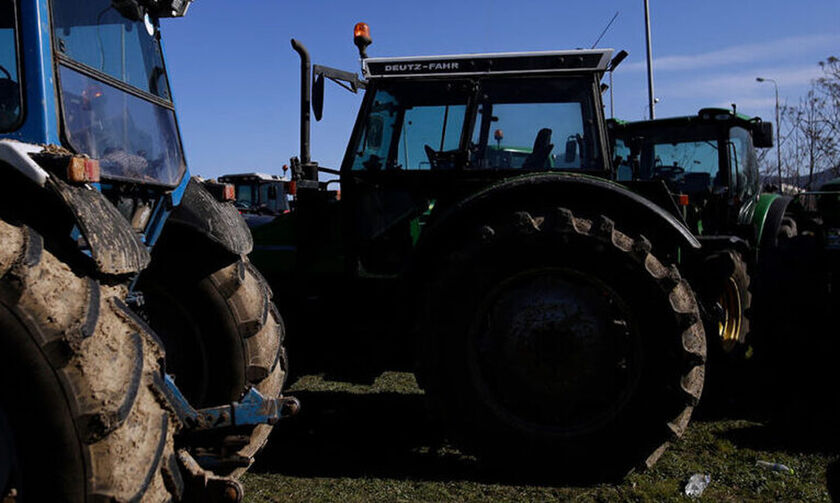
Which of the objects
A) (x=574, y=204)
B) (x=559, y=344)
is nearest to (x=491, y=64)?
(x=574, y=204)

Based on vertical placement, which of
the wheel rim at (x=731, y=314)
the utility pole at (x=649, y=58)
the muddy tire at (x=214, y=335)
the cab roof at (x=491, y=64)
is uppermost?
the utility pole at (x=649, y=58)

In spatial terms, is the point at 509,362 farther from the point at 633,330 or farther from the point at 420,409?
the point at 420,409

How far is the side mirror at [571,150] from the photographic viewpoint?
4.97 metres

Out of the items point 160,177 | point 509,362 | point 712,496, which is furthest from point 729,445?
point 160,177

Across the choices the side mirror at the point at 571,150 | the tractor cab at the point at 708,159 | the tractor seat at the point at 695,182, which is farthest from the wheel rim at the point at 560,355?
the tractor seat at the point at 695,182

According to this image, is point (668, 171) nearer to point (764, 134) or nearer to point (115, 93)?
point (764, 134)

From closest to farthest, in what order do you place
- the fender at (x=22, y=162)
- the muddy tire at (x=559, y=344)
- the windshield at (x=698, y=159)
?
the fender at (x=22, y=162), the muddy tire at (x=559, y=344), the windshield at (x=698, y=159)

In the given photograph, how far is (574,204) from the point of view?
439 centimetres

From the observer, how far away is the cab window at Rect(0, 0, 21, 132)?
2539 mm

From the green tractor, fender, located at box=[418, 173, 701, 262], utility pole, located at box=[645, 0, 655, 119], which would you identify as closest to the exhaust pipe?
the green tractor

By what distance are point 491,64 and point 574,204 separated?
1.25 metres

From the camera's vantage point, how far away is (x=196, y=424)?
119 inches

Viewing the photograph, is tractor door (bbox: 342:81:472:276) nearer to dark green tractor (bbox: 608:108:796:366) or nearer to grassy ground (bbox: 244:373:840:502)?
grassy ground (bbox: 244:373:840:502)

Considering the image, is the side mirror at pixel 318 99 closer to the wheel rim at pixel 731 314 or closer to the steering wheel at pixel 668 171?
the wheel rim at pixel 731 314
